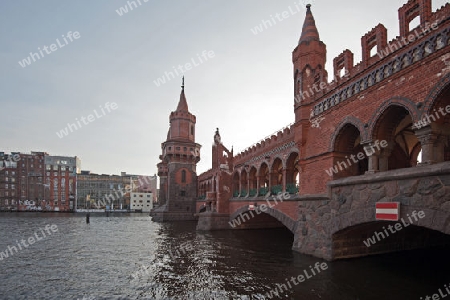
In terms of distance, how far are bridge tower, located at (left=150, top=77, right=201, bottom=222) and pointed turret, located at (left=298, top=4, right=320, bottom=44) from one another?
35028 millimetres

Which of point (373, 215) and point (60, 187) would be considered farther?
point (60, 187)

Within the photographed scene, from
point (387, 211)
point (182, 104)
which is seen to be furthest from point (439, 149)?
point (182, 104)

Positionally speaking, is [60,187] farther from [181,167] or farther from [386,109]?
[386,109]

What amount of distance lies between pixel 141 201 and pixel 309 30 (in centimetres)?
9676

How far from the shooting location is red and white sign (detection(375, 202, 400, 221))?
839cm

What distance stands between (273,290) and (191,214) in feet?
125

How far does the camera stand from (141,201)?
102 m

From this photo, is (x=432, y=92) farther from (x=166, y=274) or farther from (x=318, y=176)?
(x=166, y=274)

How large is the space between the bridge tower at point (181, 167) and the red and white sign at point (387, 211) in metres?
38.4

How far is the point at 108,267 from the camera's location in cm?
1285

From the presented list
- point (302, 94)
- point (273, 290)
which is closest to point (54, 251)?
point (273, 290)

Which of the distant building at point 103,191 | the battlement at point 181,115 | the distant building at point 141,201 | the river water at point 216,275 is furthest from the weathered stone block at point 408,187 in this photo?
the distant building at point 103,191

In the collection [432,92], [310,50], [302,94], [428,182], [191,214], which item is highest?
[310,50]

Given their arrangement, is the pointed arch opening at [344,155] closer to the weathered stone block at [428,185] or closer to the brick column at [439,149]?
the brick column at [439,149]
